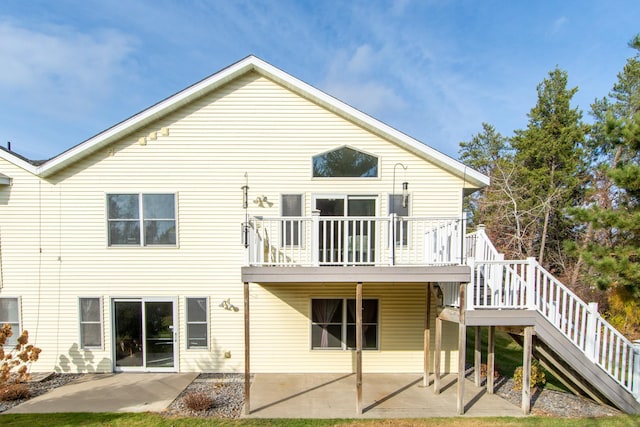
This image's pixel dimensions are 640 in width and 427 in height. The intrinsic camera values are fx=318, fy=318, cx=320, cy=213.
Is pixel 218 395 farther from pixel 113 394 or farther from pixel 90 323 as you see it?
pixel 90 323

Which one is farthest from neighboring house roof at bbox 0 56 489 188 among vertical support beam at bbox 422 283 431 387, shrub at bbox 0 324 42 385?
shrub at bbox 0 324 42 385

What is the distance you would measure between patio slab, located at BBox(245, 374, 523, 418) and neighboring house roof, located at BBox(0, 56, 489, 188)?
5.27 metres

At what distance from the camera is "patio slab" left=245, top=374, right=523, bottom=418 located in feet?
20.9

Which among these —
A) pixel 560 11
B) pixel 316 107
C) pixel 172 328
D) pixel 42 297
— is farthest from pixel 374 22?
pixel 42 297

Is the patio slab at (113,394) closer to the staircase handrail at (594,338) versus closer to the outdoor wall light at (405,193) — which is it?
the outdoor wall light at (405,193)

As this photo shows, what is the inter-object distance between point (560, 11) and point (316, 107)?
12.9 meters

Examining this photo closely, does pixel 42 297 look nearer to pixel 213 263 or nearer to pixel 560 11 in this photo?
pixel 213 263

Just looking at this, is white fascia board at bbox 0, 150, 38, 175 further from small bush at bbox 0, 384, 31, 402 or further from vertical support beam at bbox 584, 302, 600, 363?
vertical support beam at bbox 584, 302, 600, 363

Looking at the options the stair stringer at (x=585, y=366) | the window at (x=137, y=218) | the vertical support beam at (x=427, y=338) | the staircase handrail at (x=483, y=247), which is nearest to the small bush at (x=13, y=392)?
the window at (x=137, y=218)

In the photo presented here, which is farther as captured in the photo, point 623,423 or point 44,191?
point 44,191

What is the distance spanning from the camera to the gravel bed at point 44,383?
22.5 ft

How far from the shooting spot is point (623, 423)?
598 cm

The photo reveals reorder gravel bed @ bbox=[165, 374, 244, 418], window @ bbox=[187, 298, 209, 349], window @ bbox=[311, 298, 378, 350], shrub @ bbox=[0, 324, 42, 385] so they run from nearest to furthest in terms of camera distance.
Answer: gravel bed @ bbox=[165, 374, 244, 418], shrub @ bbox=[0, 324, 42, 385], window @ bbox=[187, 298, 209, 349], window @ bbox=[311, 298, 378, 350]

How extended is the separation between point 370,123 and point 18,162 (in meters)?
9.19
